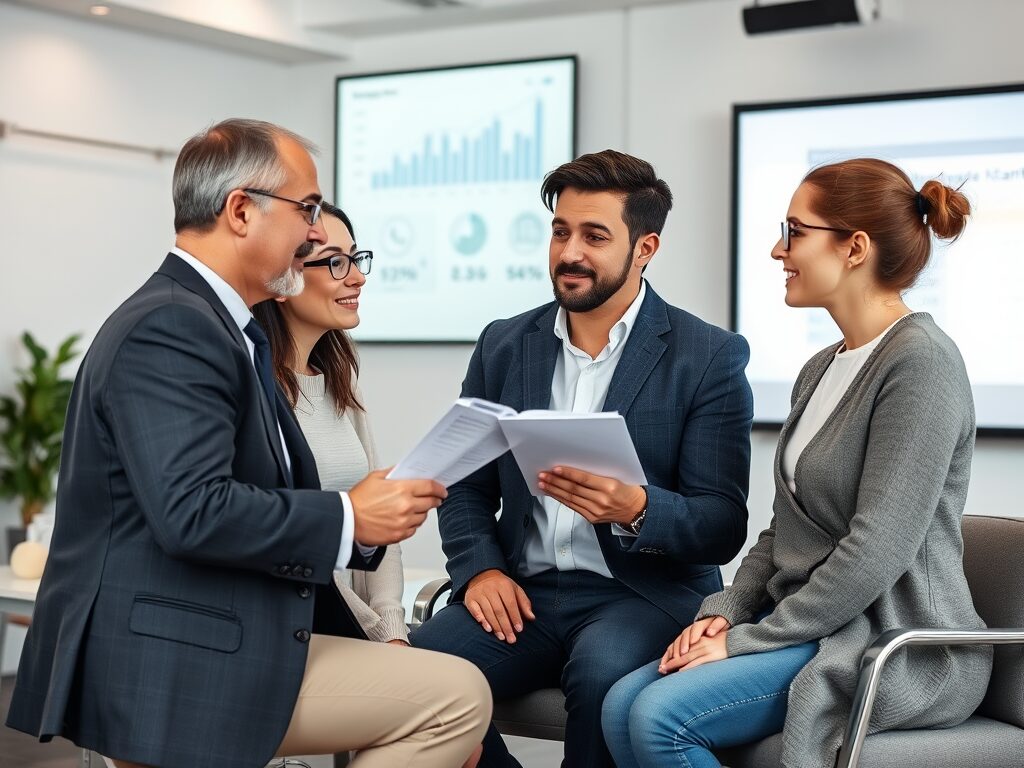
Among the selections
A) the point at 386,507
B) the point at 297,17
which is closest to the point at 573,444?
the point at 386,507

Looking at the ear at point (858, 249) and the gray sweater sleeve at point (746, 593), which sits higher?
the ear at point (858, 249)

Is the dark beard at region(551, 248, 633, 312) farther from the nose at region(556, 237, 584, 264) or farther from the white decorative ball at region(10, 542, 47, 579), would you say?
the white decorative ball at region(10, 542, 47, 579)

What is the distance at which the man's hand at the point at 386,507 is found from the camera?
2090 millimetres

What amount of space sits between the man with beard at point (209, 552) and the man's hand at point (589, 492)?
1.13ft

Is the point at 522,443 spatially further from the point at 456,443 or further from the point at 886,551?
the point at 886,551

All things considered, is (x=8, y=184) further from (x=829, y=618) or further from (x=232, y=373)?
(x=829, y=618)

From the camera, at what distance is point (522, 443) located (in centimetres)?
231

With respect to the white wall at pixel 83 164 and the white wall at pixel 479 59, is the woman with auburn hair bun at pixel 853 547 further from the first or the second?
the white wall at pixel 83 164

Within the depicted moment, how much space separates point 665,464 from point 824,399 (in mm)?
396

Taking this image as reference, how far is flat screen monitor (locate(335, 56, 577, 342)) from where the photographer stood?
5.82 metres

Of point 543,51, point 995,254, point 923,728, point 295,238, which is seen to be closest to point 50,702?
point 295,238

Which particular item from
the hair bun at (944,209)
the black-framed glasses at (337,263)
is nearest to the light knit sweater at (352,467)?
the black-framed glasses at (337,263)

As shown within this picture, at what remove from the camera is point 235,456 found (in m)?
2.08

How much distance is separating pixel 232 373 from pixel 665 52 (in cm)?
395
